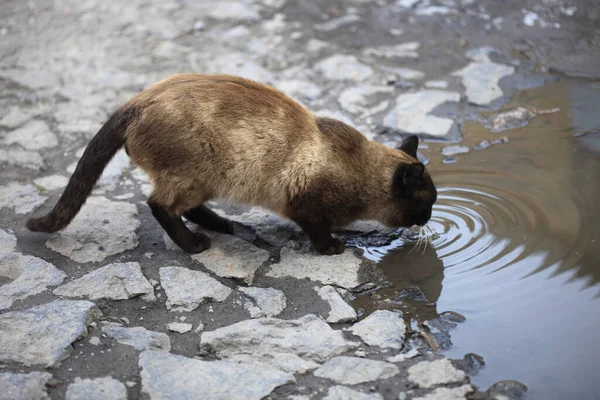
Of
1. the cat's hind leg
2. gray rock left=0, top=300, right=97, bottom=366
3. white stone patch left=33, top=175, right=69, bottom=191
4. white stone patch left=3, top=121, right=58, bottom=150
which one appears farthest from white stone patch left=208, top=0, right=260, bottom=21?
gray rock left=0, top=300, right=97, bottom=366

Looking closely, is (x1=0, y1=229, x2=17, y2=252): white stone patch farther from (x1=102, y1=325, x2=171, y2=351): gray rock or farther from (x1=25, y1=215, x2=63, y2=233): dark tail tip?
(x1=102, y1=325, x2=171, y2=351): gray rock

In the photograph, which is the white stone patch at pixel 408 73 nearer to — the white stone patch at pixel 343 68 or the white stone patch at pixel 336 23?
the white stone patch at pixel 343 68

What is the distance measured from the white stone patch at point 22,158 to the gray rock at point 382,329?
348cm

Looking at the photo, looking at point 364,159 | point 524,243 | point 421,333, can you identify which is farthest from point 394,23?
point 421,333

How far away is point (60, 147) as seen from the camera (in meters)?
6.04

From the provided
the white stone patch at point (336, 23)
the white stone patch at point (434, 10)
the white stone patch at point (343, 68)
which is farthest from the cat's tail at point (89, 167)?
the white stone patch at point (434, 10)

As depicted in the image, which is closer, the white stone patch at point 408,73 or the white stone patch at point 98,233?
the white stone patch at point 98,233

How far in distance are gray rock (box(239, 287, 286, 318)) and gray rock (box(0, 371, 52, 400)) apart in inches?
48.3

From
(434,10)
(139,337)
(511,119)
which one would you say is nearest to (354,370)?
(139,337)

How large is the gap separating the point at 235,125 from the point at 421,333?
1.79 metres

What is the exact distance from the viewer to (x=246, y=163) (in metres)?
4.34

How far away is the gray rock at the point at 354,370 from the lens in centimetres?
330

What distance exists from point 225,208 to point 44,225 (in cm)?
140

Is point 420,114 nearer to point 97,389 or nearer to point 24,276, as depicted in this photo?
point 24,276
